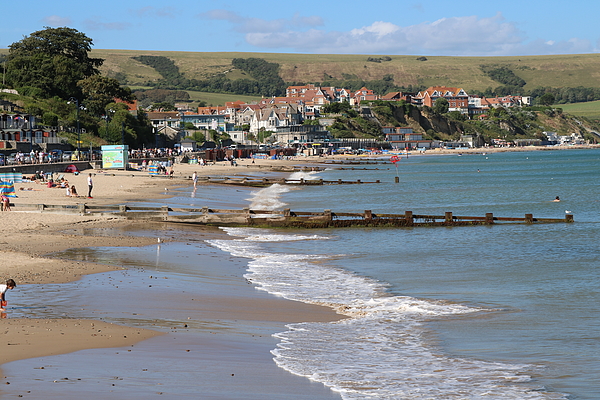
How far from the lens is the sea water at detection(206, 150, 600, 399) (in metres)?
9.51

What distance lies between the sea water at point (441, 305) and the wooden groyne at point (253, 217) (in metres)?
0.67

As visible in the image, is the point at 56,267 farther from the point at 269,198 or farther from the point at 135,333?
the point at 269,198

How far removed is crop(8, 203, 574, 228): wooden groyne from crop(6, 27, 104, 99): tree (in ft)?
281

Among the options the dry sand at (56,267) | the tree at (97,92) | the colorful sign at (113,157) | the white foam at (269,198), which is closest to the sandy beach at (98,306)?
the dry sand at (56,267)

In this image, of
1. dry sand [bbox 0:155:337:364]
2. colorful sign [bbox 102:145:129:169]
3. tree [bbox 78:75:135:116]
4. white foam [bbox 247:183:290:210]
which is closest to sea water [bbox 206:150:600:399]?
dry sand [bbox 0:155:337:364]

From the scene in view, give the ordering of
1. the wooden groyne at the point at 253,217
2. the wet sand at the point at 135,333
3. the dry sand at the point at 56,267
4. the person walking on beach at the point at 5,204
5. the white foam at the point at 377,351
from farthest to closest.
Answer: the wooden groyne at the point at 253,217 < the person walking on beach at the point at 5,204 < the dry sand at the point at 56,267 < the white foam at the point at 377,351 < the wet sand at the point at 135,333

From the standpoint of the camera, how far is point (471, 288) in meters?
16.6

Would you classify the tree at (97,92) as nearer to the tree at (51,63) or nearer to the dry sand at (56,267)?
the tree at (51,63)

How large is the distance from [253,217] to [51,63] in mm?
94835

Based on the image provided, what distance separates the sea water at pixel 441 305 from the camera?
951 cm

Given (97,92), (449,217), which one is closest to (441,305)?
(449,217)

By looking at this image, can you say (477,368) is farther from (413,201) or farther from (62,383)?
(413,201)

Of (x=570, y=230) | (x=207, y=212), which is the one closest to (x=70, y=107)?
(x=207, y=212)

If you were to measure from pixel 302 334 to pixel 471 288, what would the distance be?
6.40 meters
